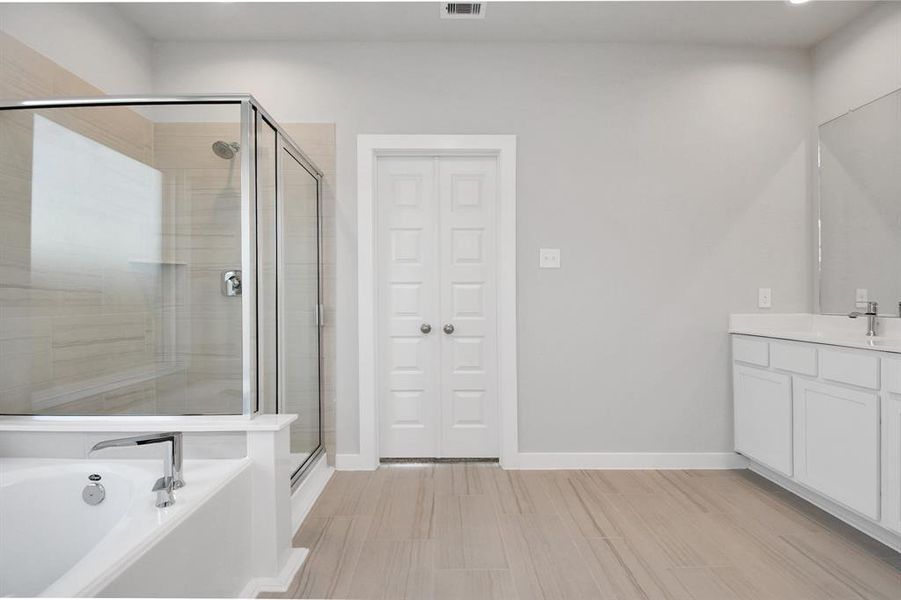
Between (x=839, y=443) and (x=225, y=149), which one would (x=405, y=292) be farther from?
(x=839, y=443)

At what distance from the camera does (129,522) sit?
1305mm

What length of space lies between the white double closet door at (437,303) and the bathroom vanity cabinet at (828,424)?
155 centimetres

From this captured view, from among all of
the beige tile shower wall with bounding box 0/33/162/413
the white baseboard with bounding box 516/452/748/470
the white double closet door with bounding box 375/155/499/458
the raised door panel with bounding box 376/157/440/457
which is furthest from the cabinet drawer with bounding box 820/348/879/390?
the beige tile shower wall with bounding box 0/33/162/413

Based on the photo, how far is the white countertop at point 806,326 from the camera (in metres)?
2.58

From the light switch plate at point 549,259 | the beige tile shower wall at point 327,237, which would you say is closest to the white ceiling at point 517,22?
the beige tile shower wall at point 327,237

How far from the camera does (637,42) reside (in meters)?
3.06

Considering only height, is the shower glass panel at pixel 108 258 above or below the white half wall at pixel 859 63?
below

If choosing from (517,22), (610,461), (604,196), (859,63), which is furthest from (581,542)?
(859,63)

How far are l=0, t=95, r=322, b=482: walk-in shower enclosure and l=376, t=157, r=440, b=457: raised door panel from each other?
3.89ft

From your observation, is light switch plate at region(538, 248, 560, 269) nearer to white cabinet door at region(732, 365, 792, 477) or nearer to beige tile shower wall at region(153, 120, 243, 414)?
white cabinet door at region(732, 365, 792, 477)

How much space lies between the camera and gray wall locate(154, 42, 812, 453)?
3.07 m

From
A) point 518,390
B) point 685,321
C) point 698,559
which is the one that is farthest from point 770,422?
point 518,390

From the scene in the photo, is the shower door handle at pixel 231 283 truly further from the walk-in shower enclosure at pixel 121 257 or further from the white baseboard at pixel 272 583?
the white baseboard at pixel 272 583

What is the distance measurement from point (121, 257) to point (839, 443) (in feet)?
10.8
